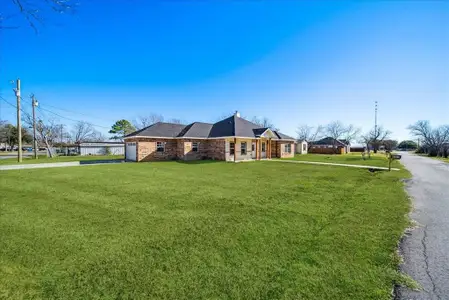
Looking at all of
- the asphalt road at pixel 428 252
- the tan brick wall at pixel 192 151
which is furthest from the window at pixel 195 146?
the asphalt road at pixel 428 252

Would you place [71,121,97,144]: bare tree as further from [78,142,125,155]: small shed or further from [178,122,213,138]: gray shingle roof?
[178,122,213,138]: gray shingle roof

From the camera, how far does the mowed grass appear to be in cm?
270

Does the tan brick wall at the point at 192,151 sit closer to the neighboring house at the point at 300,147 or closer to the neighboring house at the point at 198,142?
the neighboring house at the point at 198,142

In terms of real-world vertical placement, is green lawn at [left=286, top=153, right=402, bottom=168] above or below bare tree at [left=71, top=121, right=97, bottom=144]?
below

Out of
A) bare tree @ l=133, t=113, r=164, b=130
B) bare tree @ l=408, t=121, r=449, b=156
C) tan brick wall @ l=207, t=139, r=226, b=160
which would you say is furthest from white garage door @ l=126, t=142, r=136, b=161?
bare tree @ l=408, t=121, r=449, b=156

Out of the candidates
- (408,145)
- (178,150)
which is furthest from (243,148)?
(408,145)

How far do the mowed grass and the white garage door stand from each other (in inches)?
589

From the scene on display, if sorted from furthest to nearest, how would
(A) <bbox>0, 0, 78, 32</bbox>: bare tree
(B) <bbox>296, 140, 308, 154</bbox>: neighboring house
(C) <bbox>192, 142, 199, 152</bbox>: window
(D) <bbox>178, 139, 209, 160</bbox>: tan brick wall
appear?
(B) <bbox>296, 140, 308, 154</bbox>: neighboring house, (C) <bbox>192, 142, 199, 152</bbox>: window, (D) <bbox>178, 139, 209, 160</bbox>: tan brick wall, (A) <bbox>0, 0, 78, 32</bbox>: bare tree

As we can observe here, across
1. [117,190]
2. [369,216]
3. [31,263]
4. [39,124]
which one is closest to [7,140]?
[39,124]

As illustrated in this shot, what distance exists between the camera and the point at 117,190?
329 inches

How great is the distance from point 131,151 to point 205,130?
8.28m

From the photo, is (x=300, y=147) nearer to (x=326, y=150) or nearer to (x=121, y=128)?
(x=326, y=150)

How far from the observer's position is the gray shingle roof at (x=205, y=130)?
22.2 meters

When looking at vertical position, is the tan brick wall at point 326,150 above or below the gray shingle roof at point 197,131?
below
